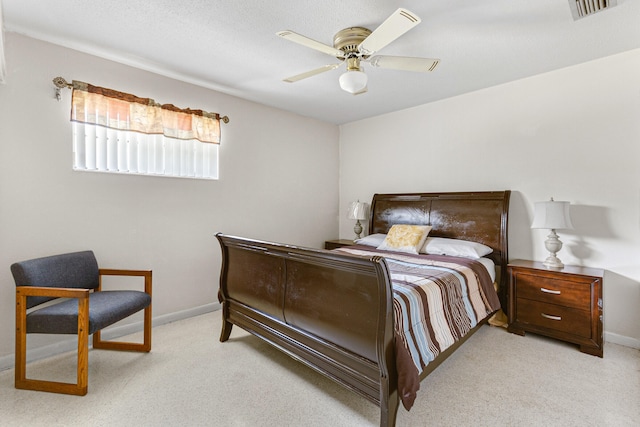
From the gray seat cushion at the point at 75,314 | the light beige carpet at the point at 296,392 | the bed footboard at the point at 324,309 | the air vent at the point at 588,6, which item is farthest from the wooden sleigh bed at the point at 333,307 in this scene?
the air vent at the point at 588,6

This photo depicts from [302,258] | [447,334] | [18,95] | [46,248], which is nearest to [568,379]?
[447,334]

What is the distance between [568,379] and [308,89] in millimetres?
3496

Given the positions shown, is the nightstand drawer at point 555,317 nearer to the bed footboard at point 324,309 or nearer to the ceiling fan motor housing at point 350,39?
the bed footboard at point 324,309

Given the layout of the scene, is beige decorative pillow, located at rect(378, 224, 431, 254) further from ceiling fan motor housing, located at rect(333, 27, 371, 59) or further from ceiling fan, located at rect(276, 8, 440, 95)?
ceiling fan motor housing, located at rect(333, 27, 371, 59)

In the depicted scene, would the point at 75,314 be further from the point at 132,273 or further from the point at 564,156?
the point at 564,156

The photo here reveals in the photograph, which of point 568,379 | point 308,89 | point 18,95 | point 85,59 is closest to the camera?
point 568,379

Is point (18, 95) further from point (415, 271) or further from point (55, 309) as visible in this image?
point (415, 271)

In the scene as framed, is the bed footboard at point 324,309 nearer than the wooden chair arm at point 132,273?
Yes

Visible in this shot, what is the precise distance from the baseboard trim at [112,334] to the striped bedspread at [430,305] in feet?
7.32

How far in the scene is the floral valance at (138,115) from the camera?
260cm

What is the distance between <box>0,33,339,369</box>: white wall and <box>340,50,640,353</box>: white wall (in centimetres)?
179

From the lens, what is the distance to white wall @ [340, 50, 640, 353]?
8.74ft

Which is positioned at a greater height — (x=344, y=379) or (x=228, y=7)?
(x=228, y=7)

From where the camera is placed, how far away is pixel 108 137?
9.15ft
